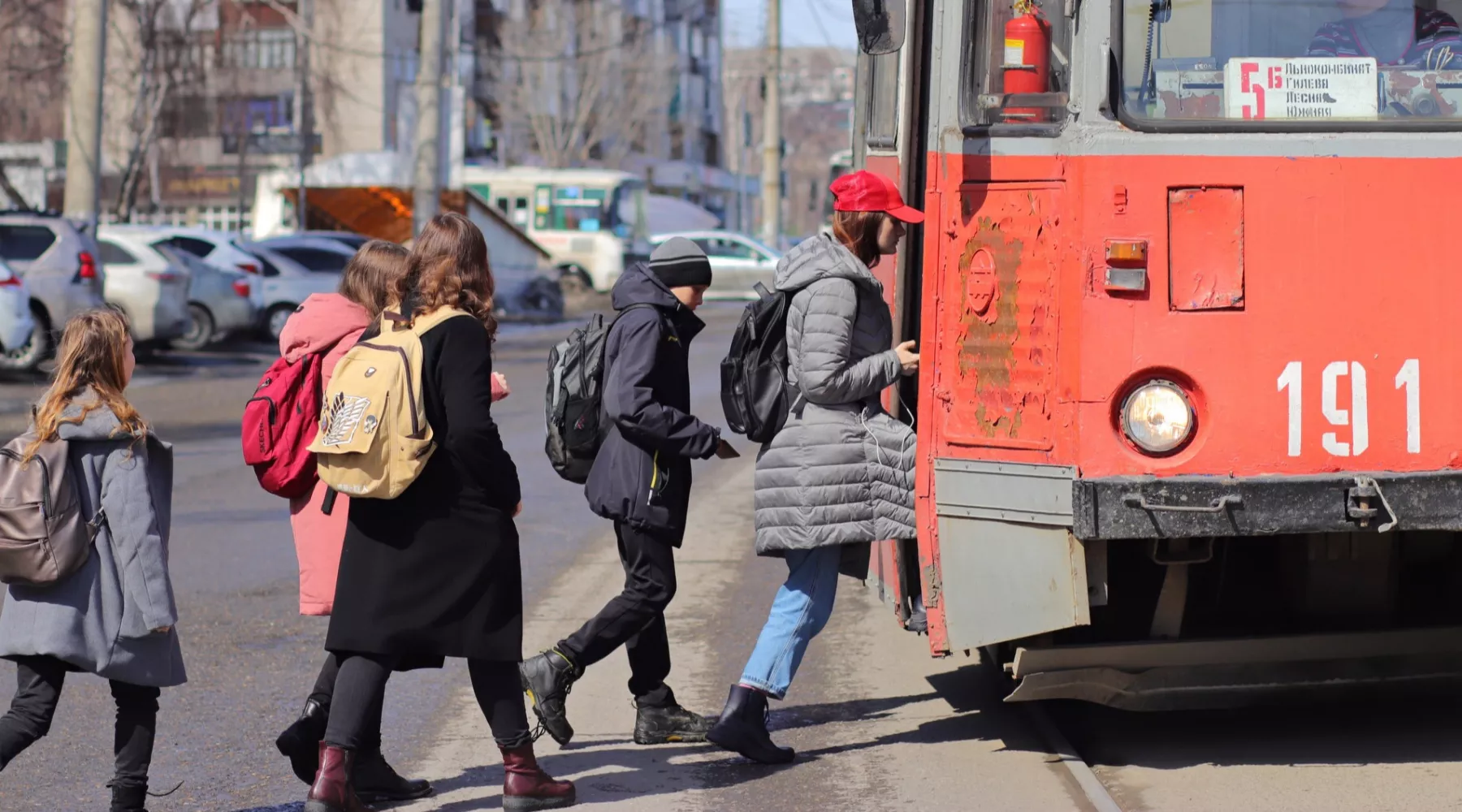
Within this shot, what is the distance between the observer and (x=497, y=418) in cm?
1745

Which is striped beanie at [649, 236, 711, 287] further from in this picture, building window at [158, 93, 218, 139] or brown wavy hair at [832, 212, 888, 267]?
building window at [158, 93, 218, 139]

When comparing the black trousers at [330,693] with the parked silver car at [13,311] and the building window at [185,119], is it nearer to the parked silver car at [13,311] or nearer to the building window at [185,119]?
the parked silver car at [13,311]

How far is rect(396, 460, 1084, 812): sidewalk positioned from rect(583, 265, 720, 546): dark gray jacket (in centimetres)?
76

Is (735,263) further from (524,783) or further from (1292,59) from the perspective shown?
(524,783)

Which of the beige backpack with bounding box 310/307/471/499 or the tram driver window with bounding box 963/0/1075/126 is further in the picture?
the tram driver window with bounding box 963/0/1075/126

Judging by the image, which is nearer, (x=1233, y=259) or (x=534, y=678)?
(x=1233, y=259)

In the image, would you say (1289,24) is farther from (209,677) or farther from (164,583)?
(209,677)

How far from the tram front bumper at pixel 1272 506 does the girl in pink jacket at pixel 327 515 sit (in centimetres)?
169

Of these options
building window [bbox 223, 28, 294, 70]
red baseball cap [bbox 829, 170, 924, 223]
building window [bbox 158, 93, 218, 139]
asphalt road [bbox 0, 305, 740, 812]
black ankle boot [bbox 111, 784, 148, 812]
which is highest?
building window [bbox 223, 28, 294, 70]

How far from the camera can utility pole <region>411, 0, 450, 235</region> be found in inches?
1190

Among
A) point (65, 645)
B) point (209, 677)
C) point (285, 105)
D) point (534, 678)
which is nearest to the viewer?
point (65, 645)

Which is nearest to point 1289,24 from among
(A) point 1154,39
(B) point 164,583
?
(A) point 1154,39

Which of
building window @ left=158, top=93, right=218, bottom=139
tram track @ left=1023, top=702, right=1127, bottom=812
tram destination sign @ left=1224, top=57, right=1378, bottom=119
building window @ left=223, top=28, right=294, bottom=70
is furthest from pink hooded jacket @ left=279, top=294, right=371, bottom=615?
building window @ left=223, top=28, right=294, bottom=70

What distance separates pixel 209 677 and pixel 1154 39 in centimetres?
428
